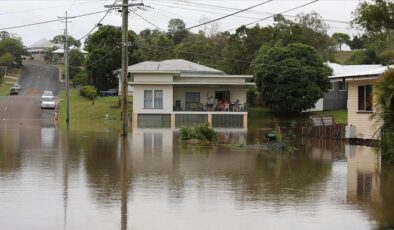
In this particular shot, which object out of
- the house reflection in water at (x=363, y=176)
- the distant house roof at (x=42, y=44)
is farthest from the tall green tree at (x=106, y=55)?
the distant house roof at (x=42, y=44)

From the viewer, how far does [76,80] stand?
84.6 metres

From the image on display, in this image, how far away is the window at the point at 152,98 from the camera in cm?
5312

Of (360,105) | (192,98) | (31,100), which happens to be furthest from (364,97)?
(31,100)

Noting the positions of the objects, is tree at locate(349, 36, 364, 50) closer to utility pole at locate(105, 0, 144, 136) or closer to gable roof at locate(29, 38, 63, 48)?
gable roof at locate(29, 38, 63, 48)

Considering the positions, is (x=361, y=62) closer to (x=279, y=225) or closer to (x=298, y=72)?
(x=298, y=72)

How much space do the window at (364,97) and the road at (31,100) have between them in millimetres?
26765

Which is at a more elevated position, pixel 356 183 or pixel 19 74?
pixel 19 74

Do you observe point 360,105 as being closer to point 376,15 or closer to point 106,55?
point 376,15

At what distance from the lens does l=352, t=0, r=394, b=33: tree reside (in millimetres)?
23750

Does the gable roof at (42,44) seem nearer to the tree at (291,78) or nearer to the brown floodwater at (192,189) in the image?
the tree at (291,78)

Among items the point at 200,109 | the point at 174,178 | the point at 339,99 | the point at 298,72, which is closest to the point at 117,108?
the point at 200,109

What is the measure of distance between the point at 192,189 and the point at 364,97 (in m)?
18.1

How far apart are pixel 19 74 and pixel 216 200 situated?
107m

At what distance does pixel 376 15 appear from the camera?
23.9 m
